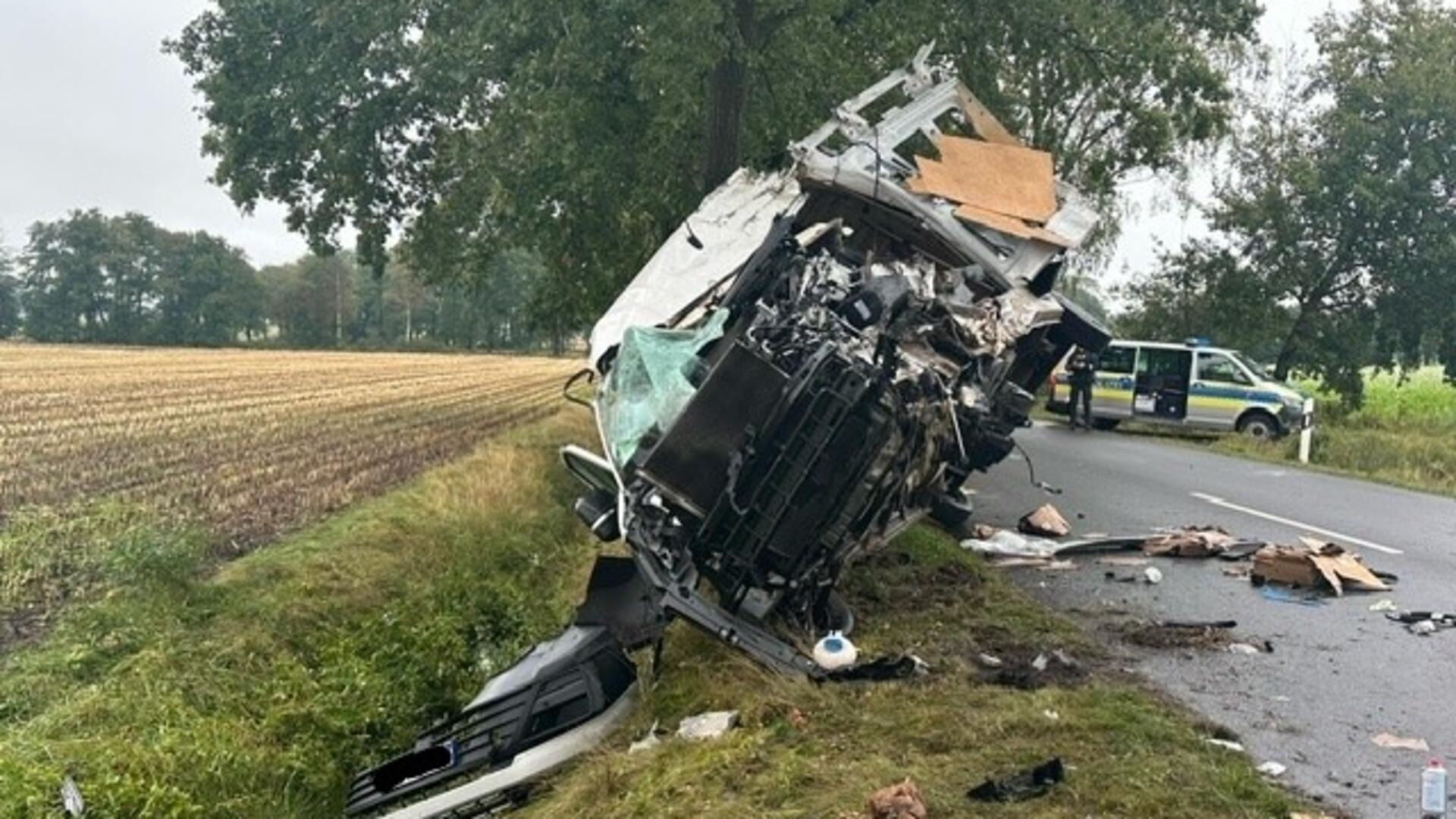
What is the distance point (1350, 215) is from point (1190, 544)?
23.2m

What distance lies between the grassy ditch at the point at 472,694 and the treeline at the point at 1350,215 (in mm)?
23693

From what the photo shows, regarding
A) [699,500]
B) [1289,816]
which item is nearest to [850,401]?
[699,500]

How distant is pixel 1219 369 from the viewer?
70.5ft

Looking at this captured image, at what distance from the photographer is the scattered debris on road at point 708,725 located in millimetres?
4582

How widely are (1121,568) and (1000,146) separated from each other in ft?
9.81

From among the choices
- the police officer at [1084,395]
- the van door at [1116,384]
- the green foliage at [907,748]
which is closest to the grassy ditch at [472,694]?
the green foliage at [907,748]

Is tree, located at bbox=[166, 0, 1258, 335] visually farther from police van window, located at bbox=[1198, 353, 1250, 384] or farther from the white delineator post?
police van window, located at bbox=[1198, 353, 1250, 384]

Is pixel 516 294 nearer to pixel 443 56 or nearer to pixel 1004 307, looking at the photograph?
pixel 443 56

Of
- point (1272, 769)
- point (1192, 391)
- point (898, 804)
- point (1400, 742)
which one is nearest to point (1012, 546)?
point (1400, 742)

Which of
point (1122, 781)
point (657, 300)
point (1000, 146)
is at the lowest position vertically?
point (1122, 781)

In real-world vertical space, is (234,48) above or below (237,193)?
above

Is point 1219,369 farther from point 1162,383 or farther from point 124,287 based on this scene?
point 124,287

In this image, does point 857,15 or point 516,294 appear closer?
point 857,15

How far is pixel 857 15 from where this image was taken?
523 inches
